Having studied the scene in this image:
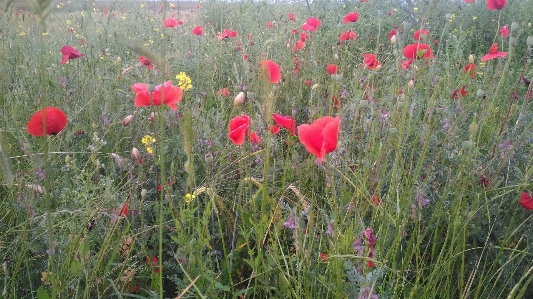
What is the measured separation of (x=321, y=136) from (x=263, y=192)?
240 mm

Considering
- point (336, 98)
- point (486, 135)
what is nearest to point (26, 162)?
point (336, 98)

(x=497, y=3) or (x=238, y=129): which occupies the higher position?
(x=497, y=3)

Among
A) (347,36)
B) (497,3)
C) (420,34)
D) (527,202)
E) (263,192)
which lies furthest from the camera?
(347,36)

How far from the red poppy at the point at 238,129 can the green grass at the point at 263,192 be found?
1.9 inches

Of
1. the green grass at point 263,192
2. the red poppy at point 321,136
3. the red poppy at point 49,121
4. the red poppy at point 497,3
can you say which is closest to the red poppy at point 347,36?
the green grass at point 263,192

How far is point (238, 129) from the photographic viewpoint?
49.8 inches

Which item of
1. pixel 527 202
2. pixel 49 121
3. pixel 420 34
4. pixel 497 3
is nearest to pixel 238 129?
pixel 49 121

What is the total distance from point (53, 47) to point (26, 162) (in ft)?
7.08

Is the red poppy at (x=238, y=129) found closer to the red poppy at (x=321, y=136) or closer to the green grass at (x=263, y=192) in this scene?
the green grass at (x=263, y=192)

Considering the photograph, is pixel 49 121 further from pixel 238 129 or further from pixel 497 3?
pixel 497 3

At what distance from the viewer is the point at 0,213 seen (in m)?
1.46

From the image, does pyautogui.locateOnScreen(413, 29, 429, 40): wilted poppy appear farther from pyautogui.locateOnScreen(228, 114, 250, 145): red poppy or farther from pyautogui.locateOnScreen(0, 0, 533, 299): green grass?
pyautogui.locateOnScreen(228, 114, 250, 145): red poppy

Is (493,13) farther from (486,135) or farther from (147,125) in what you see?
(147,125)

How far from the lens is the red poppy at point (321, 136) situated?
1.00m
